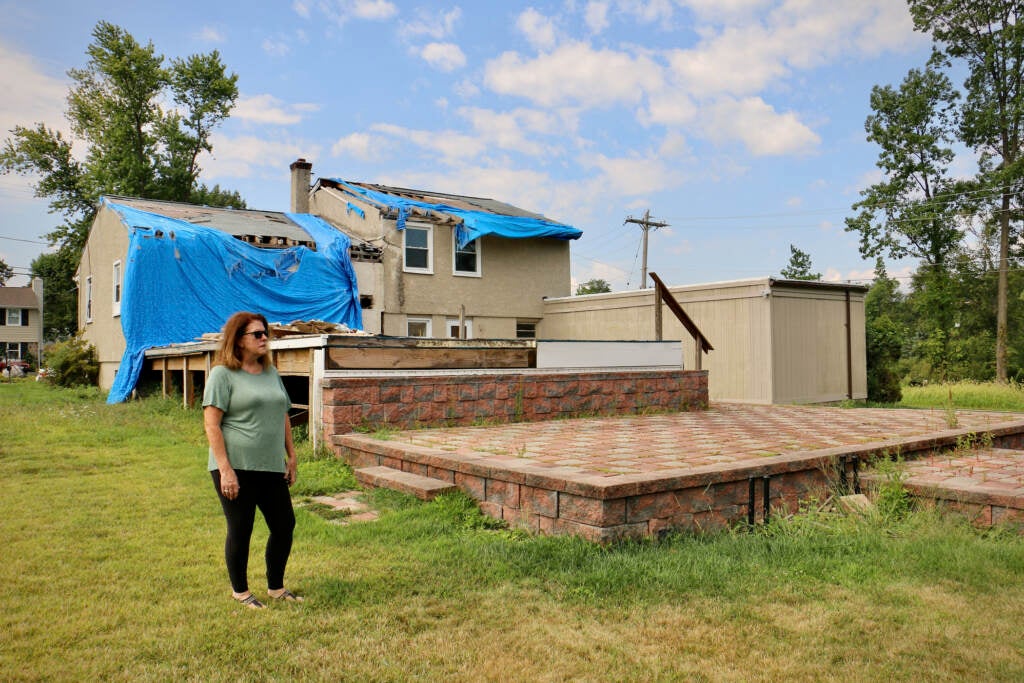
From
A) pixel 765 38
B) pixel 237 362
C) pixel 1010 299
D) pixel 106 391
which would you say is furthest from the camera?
pixel 1010 299

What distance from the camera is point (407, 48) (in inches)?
475

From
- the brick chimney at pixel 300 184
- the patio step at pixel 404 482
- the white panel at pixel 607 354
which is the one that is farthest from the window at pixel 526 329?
the patio step at pixel 404 482

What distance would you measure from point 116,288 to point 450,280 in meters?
7.99

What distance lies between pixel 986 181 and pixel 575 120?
62.3ft

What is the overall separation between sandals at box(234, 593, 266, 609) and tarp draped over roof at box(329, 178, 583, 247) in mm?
14871

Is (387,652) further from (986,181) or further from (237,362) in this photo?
(986,181)

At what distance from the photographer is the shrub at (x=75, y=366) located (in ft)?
61.3

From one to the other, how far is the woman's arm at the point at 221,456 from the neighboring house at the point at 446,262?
1403cm

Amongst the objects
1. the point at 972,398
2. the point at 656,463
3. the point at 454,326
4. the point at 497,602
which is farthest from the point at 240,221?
the point at 972,398

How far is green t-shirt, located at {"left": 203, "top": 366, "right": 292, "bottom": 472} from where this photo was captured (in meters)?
3.50

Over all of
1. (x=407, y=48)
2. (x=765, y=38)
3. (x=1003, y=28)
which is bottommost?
(x=407, y=48)

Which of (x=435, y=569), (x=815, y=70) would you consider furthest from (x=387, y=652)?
(x=815, y=70)

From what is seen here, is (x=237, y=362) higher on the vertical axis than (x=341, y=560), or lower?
higher

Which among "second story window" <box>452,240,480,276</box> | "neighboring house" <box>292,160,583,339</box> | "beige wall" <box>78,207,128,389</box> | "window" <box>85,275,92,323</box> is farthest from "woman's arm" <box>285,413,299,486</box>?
"window" <box>85,275,92,323</box>
